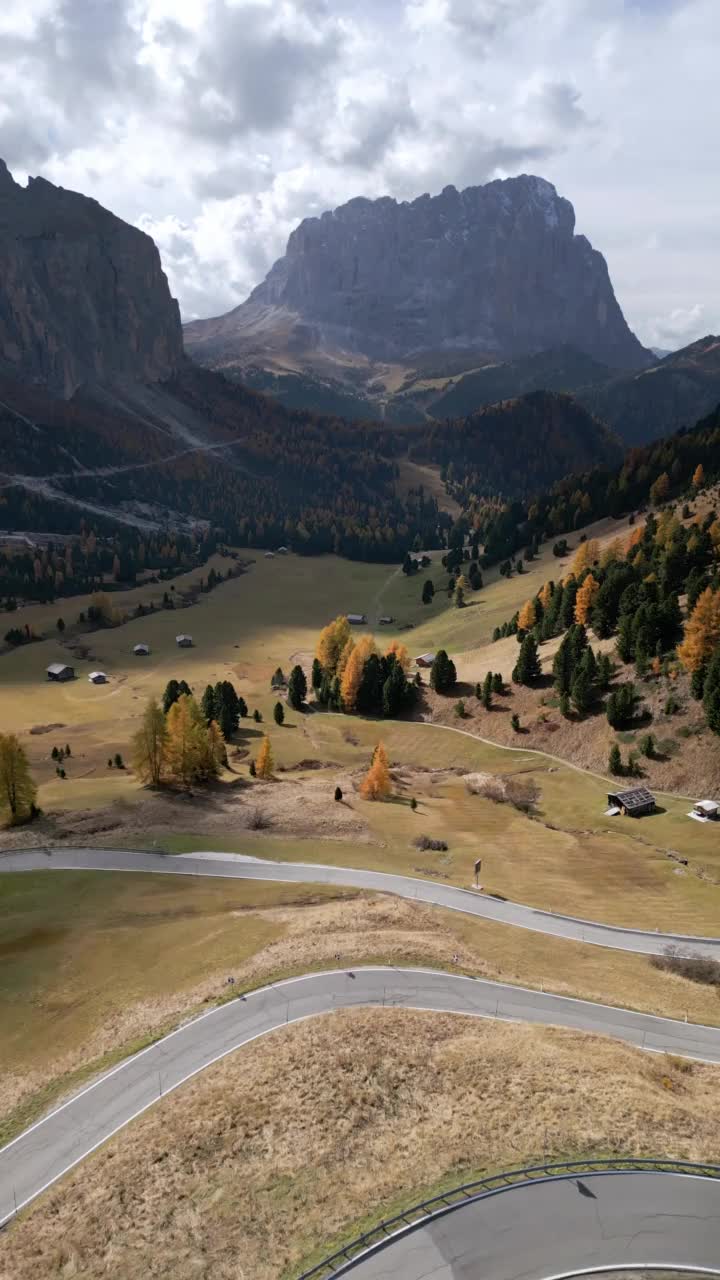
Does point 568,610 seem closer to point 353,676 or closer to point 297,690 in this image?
point 353,676

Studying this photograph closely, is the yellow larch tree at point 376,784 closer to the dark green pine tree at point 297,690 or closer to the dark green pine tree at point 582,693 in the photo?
the dark green pine tree at point 582,693

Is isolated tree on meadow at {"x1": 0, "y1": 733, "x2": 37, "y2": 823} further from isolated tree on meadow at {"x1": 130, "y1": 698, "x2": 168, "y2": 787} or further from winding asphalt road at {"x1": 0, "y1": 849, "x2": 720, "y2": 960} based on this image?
isolated tree on meadow at {"x1": 130, "y1": 698, "x2": 168, "y2": 787}

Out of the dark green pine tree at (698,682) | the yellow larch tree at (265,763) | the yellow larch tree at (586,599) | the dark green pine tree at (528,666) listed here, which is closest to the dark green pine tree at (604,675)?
the dark green pine tree at (698,682)

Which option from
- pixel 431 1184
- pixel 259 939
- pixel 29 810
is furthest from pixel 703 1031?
pixel 29 810

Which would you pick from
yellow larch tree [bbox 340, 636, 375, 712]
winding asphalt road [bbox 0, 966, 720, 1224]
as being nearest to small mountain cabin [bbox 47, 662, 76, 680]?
yellow larch tree [bbox 340, 636, 375, 712]

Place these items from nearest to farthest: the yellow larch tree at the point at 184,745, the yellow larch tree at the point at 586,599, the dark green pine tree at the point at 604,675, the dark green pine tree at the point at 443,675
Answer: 1. the yellow larch tree at the point at 184,745
2. the dark green pine tree at the point at 604,675
3. the dark green pine tree at the point at 443,675
4. the yellow larch tree at the point at 586,599

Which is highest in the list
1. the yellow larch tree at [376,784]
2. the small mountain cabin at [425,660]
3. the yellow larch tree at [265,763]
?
the small mountain cabin at [425,660]
